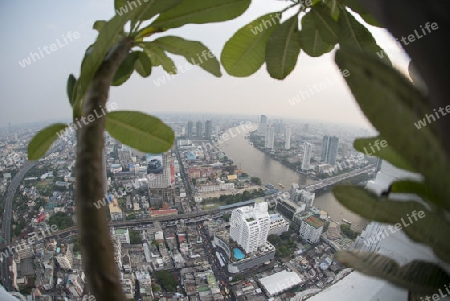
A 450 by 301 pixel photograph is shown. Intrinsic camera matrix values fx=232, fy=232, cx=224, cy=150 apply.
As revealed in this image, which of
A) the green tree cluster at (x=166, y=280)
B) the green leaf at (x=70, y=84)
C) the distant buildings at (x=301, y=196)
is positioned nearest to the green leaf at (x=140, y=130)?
the green leaf at (x=70, y=84)

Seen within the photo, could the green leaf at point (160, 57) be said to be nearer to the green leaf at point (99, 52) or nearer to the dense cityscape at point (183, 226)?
the green leaf at point (99, 52)

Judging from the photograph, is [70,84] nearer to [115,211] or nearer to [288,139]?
[115,211]

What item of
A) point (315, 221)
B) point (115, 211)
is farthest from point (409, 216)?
point (115, 211)

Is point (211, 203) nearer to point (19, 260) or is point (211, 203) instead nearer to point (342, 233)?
point (342, 233)

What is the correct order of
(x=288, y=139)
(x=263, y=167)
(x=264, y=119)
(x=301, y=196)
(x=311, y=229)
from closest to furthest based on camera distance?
(x=311, y=229), (x=301, y=196), (x=263, y=167), (x=288, y=139), (x=264, y=119)

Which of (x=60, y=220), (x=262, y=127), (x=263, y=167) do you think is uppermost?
(x=60, y=220)

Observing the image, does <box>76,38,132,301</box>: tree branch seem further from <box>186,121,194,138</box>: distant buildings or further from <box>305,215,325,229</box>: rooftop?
<box>186,121,194,138</box>: distant buildings

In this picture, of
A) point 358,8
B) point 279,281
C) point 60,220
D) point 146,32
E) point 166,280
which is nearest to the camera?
point 146,32
